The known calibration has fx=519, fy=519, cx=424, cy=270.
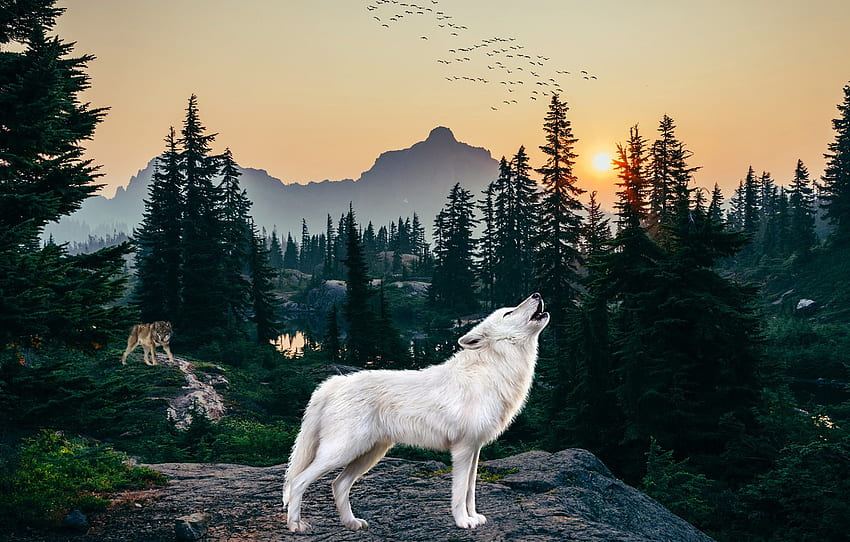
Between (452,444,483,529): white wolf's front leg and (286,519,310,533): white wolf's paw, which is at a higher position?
(452,444,483,529): white wolf's front leg

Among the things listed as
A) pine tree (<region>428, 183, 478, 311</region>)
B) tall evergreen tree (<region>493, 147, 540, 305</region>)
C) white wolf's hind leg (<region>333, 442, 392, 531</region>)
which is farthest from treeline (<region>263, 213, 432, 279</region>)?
white wolf's hind leg (<region>333, 442, 392, 531</region>)

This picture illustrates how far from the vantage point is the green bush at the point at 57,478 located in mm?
5926

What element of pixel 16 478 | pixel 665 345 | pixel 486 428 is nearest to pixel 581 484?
pixel 486 428

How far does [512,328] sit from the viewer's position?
17.6 ft

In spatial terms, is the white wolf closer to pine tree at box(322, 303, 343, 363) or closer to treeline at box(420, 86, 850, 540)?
treeline at box(420, 86, 850, 540)

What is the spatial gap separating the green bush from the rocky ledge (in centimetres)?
34

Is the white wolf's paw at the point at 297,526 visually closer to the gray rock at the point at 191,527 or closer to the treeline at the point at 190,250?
the gray rock at the point at 191,527

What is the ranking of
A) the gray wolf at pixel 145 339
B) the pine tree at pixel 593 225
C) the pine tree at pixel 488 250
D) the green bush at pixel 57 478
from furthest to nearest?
1. the pine tree at pixel 488 250
2. the pine tree at pixel 593 225
3. the gray wolf at pixel 145 339
4. the green bush at pixel 57 478

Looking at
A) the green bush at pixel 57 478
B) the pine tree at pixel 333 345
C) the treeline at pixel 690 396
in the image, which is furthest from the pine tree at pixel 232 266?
the green bush at pixel 57 478

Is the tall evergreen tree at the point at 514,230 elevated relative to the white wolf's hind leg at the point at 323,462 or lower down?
elevated

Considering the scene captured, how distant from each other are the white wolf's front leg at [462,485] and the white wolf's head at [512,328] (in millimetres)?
1047

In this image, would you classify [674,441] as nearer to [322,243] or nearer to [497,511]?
[497,511]

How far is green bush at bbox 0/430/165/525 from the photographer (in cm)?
593

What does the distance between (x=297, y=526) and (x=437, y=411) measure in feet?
6.38
